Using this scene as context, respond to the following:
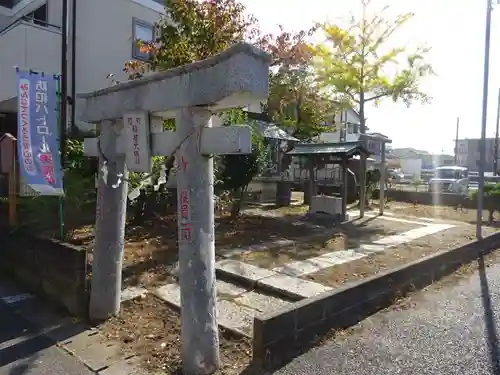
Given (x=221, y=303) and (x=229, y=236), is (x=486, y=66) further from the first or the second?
(x=221, y=303)

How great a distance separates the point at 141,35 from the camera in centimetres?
1332

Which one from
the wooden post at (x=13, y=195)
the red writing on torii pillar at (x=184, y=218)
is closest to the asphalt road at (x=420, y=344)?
the red writing on torii pillar at (x=184, y=218)

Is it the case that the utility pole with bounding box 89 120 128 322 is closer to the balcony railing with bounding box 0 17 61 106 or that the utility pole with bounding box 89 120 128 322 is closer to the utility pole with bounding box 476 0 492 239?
the balcony railing with bounding box 0 17 61 106

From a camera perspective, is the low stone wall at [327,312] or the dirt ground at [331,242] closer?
the low stone wall at [327,312]

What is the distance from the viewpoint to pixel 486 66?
8680mm

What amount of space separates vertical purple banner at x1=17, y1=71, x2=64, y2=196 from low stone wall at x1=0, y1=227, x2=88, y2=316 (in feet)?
2.62

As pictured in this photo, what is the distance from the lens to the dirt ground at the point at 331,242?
258 inches

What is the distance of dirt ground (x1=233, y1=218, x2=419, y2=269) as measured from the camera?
6.55 meters

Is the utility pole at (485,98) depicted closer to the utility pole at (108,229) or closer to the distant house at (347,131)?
the utility pole at (108,229)

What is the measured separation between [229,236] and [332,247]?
6.88ft

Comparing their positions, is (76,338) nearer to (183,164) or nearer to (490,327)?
(183,164)

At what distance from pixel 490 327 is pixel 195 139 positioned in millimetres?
3851

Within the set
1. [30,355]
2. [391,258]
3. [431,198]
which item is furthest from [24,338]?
[431,198]

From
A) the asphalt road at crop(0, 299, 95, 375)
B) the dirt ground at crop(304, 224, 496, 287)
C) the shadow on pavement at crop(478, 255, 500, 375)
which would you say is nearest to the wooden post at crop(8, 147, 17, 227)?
the asphalt road at crop(0, 299, 95, 375)
